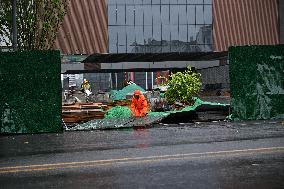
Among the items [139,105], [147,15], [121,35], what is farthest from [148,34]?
[139,105]

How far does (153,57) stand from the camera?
47.6 metres

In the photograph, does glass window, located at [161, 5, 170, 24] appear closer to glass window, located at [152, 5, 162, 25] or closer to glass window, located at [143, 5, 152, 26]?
glass window, located at [152, 5, 162, 25]

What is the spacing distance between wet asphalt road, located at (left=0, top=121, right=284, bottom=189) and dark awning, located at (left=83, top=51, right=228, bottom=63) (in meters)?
31.5

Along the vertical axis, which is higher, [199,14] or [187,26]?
[199,14]

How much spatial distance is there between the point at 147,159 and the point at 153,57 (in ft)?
131

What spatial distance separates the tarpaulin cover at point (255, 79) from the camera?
15.0 metres

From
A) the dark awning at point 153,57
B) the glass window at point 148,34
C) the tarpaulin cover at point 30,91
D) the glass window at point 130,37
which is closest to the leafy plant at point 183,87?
the tarpaulin cover at point 30,91

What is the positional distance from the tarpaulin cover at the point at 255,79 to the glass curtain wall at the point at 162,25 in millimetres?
33881

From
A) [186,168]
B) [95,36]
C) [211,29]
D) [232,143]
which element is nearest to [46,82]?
[232,143]

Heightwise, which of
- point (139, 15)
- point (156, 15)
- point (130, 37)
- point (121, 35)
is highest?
point (156, 15)

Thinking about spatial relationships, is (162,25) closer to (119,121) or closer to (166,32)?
(166,32)

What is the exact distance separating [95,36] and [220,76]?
43.6ft

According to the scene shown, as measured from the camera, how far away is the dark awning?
44.7 m

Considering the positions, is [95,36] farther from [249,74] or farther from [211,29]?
[249,74]
